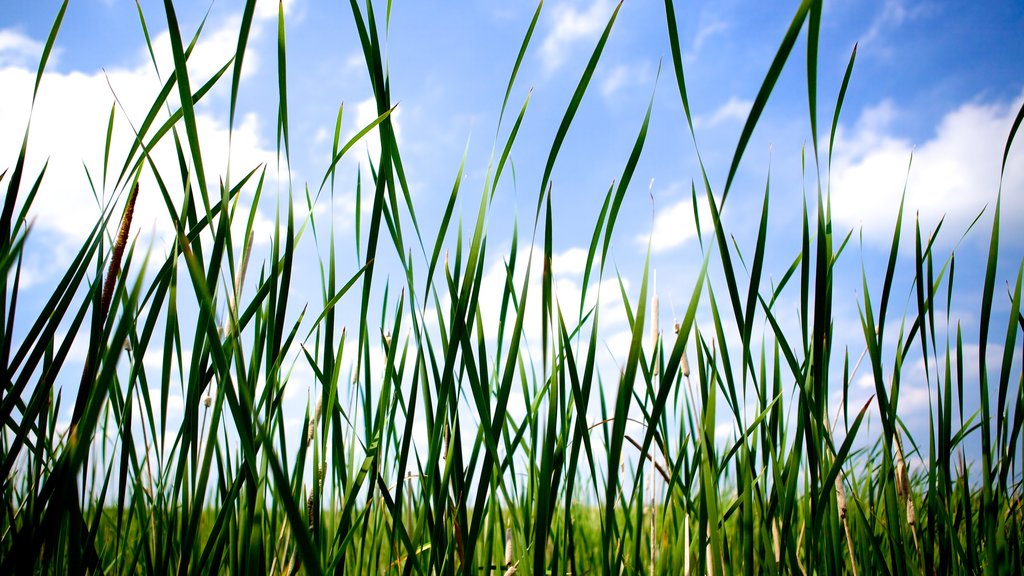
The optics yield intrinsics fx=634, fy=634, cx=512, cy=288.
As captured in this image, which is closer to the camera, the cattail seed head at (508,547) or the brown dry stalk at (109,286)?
the brown dry stalk at (109,286)

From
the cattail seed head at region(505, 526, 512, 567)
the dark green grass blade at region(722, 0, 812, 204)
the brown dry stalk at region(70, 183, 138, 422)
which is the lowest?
the cattail seed head at region(505, 526, 512, 567)

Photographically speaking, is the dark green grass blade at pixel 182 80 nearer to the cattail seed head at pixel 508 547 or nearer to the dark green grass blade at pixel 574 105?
the dark green grass blade at pixel 574 105

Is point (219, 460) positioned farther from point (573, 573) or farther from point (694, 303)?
point (694, 303)

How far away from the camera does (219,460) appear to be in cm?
100

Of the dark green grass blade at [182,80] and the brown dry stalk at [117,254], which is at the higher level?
the dark green grass blade at [182,80]

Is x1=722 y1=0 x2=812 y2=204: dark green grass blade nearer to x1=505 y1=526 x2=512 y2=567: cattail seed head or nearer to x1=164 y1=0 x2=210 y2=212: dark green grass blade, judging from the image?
x1=164 y1=0 x2=210 y2=212: dark green grass blade

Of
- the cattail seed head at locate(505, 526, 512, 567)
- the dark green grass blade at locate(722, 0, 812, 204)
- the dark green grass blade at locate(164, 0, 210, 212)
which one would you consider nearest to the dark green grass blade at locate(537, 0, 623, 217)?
the dark green grass blade at locate(722, 0, 812, 204)

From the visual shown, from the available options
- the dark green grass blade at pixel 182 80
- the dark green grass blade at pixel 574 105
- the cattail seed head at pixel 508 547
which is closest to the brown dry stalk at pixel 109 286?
the dark green grass blade at pixel 182 80

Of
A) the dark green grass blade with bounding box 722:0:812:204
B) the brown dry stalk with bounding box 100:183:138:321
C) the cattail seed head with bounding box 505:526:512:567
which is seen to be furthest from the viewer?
the cattail seed head with bounding box 505:526:512:567

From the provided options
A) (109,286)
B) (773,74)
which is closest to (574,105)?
(773,74)

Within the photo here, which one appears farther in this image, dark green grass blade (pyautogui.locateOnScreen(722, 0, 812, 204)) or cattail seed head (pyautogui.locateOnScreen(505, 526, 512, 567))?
cattail seed head (pyautogui.locateOnScreen(505, 526, 512, 567))

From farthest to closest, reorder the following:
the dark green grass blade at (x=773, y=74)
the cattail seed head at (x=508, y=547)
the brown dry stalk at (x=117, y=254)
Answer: the cattail seed head at (x=508, y=547), the brown dry stalk at (x=117, y=254), the dark green grass blade at (x=773, y=74)

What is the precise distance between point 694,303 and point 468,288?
31 cm

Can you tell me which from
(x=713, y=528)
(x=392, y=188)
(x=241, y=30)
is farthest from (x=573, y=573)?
(x=241, y=30)
